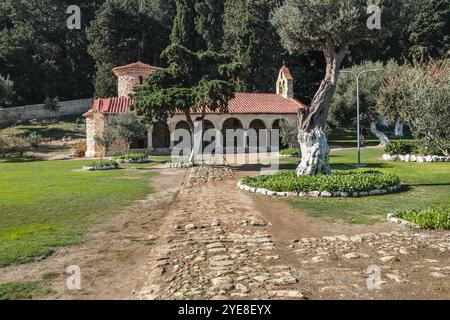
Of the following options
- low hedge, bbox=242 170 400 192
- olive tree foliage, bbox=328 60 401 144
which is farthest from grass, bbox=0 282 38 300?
olive tree foliage, bbox=328 60 401 144

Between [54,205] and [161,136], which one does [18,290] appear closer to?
[54,205]

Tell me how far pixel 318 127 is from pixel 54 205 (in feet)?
37.3

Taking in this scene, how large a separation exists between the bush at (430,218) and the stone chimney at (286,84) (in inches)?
1341

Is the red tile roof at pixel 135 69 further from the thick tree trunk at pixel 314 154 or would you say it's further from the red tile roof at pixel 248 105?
the thick tree trunk at pixel 314 154

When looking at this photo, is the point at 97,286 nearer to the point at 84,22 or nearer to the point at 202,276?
the point at 202,276

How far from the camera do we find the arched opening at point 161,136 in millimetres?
40000

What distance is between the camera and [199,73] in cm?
2655

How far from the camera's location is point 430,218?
10.3m

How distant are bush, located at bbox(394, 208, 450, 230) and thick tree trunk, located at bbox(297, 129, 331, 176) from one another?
6537 millimetres

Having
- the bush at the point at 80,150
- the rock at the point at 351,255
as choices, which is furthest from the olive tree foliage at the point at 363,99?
the rock at the point at 351,255

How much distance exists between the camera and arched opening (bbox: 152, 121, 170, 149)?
40.0 meters

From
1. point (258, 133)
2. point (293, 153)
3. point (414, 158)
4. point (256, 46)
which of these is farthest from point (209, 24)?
point (414, 158)

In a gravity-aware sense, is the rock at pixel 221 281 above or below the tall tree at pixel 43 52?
below

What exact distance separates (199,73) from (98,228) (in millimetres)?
17586
